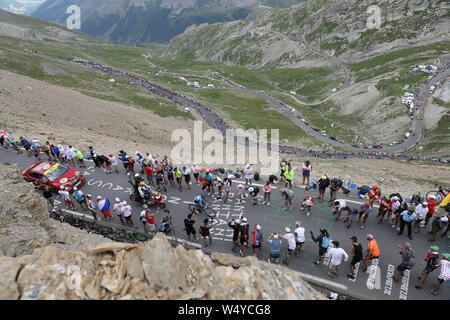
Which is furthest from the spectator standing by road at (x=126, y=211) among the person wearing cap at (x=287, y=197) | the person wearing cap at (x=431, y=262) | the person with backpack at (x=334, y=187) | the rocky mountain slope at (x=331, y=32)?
the rocky mountain slope at (x=331, y=32)

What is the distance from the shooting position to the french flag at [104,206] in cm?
1981

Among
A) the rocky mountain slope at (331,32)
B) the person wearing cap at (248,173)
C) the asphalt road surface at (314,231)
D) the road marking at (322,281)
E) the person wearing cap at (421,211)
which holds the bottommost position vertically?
the road marking at (322,281)

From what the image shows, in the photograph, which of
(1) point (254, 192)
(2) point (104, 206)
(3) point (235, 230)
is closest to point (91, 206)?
(2) point (104, 206)

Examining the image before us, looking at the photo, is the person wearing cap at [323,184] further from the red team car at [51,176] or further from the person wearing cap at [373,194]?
the red team car at [51,176]

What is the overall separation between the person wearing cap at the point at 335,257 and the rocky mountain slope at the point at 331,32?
12913 cm

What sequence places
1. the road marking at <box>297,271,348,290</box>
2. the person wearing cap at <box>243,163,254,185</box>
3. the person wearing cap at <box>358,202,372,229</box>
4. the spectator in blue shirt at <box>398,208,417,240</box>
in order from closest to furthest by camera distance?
the road marking at <box>297,271,348,290</box> < the spectator in blue shirt at <box>398,208,417,240</box> < the person wearing cap at <box>358,202,372,229</box> < the person wearing cap at <box>243,163,254,185</box>

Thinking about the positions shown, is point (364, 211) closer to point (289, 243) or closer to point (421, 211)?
point (421, 211)

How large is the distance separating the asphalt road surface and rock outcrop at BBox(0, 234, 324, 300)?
6.97m

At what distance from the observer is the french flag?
780 inches

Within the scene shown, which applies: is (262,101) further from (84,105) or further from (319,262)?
(319,262)

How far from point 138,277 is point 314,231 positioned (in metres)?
12.7

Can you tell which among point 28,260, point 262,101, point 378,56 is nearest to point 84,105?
point 28,260

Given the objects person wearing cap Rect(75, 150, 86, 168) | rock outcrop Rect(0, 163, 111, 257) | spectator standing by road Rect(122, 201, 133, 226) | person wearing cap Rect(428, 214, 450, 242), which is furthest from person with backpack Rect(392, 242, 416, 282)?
person wearing cap Rect(75, 150, 86, 168)

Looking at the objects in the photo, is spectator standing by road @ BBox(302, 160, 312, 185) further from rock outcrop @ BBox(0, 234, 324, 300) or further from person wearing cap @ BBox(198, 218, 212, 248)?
rock outcrop @ BBox(0, 234, 324, 300)
